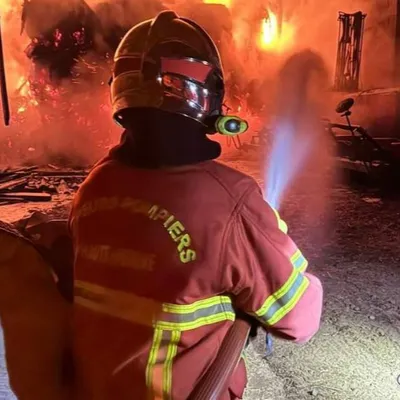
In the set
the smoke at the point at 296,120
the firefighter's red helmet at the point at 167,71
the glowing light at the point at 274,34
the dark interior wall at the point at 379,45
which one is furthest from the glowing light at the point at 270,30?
the firefighter's red helmet at the point at 167,71

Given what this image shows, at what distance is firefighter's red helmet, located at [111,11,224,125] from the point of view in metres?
1.08

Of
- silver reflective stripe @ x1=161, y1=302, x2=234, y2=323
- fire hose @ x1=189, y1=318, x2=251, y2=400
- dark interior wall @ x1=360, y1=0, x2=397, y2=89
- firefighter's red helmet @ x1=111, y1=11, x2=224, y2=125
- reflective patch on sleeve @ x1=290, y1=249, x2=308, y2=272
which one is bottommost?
fire hose @ x1=189, y1=318, x2=251, y2=400

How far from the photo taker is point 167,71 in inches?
42.9

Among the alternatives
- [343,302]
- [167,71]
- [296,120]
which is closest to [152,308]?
[167,71]

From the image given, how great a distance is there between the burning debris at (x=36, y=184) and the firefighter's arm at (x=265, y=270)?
2.51 metres

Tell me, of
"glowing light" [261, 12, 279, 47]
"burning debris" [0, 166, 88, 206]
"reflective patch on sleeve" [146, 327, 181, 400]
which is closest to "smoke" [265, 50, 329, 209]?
"glowing light" [261, 12, 279, 47]

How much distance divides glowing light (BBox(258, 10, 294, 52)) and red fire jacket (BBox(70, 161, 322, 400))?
2457mm

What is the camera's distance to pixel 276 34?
336 cm

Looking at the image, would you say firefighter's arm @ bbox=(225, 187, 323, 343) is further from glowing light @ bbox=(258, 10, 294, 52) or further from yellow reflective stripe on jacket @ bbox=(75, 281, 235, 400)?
glowing light @ bbox=(258, 10, 294, 52)

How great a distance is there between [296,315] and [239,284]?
13cm

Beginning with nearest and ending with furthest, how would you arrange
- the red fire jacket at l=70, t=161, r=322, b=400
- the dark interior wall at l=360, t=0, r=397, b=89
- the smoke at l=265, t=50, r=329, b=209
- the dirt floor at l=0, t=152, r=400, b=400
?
1. the red fire jacket at l=70, t=161, r=322, b=400
2. the dirt floor at l=0, t=152, r=400, b=400
3. the dark interior wall at l=360, t=0, r=397, b=89
4. the smoke at l=265, t=50, r=329, b=209

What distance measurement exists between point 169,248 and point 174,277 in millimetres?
48

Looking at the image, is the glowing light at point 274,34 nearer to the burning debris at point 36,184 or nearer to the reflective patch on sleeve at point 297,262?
the burning debris at point 36,184

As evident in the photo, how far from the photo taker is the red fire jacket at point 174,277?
3.26 ft
